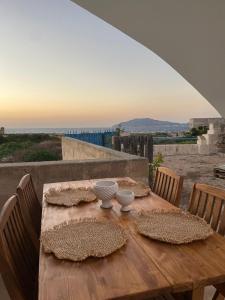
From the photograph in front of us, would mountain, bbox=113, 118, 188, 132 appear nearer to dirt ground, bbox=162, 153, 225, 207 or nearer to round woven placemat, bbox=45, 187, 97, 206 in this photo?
dirt ground, bbox=162, 153, 225, 207

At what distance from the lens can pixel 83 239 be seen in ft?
3.42

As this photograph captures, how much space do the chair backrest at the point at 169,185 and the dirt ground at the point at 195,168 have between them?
6.91 feet

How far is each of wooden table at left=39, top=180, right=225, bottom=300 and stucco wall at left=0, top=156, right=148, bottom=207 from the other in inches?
52.2

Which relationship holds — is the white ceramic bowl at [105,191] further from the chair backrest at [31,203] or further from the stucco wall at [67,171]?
the stucco wall at [67,171]

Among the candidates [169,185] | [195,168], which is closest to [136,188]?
[169,185]

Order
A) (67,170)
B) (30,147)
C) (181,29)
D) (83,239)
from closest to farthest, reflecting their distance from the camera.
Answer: (83,239)
(67,170)
(181,29)
(30,147)

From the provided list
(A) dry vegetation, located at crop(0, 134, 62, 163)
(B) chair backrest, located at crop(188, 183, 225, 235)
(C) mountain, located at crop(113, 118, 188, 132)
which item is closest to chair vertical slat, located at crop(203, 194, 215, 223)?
(B) chair backrest, located at crop(188, 183, 225, 235)

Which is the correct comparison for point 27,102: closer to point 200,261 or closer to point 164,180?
point 164,180

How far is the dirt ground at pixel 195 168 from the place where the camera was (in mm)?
5101

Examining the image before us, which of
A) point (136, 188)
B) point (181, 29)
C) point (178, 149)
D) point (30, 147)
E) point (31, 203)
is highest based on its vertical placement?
point (181, 29)

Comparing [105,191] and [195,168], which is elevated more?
[105,191]

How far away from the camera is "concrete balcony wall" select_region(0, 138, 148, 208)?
2170mm

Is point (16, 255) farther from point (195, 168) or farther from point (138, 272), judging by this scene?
point (195, 168)

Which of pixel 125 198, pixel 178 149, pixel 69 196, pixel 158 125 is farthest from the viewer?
pixel 158 125
